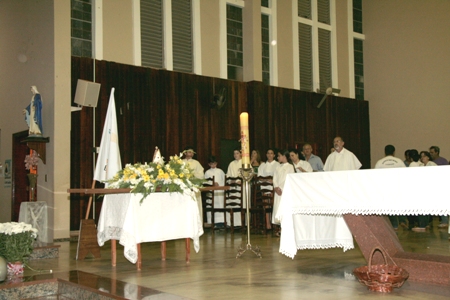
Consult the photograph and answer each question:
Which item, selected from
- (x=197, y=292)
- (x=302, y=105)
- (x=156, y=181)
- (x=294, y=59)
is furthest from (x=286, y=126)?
(x=197, y=292)

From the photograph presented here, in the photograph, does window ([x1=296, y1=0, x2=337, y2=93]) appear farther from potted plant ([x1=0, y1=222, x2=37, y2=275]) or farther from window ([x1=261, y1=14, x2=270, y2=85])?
potted plant ([x1=0, y1=222, x2=37, y2=275])

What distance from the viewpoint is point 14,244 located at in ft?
16.1

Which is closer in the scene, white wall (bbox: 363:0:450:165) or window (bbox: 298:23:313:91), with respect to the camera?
Result: white wall (bbox: 363:0:450:165)

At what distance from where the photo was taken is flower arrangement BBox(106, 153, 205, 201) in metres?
5.14

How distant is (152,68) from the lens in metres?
10.2

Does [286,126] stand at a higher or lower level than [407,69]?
lower

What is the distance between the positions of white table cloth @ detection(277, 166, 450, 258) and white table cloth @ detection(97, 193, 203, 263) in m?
1.12

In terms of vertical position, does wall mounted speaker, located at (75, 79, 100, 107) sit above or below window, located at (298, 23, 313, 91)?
below

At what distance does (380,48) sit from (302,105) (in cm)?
312

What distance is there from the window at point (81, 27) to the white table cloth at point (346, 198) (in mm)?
5890

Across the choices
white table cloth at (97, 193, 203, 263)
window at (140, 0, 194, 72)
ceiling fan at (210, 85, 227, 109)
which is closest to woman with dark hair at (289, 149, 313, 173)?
ceiling fan at (210, 85, 227, 109)

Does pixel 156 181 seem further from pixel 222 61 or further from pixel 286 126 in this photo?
pixel 286 126

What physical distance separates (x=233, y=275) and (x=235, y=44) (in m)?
7.84

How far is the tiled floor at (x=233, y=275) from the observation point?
3.81 metres
